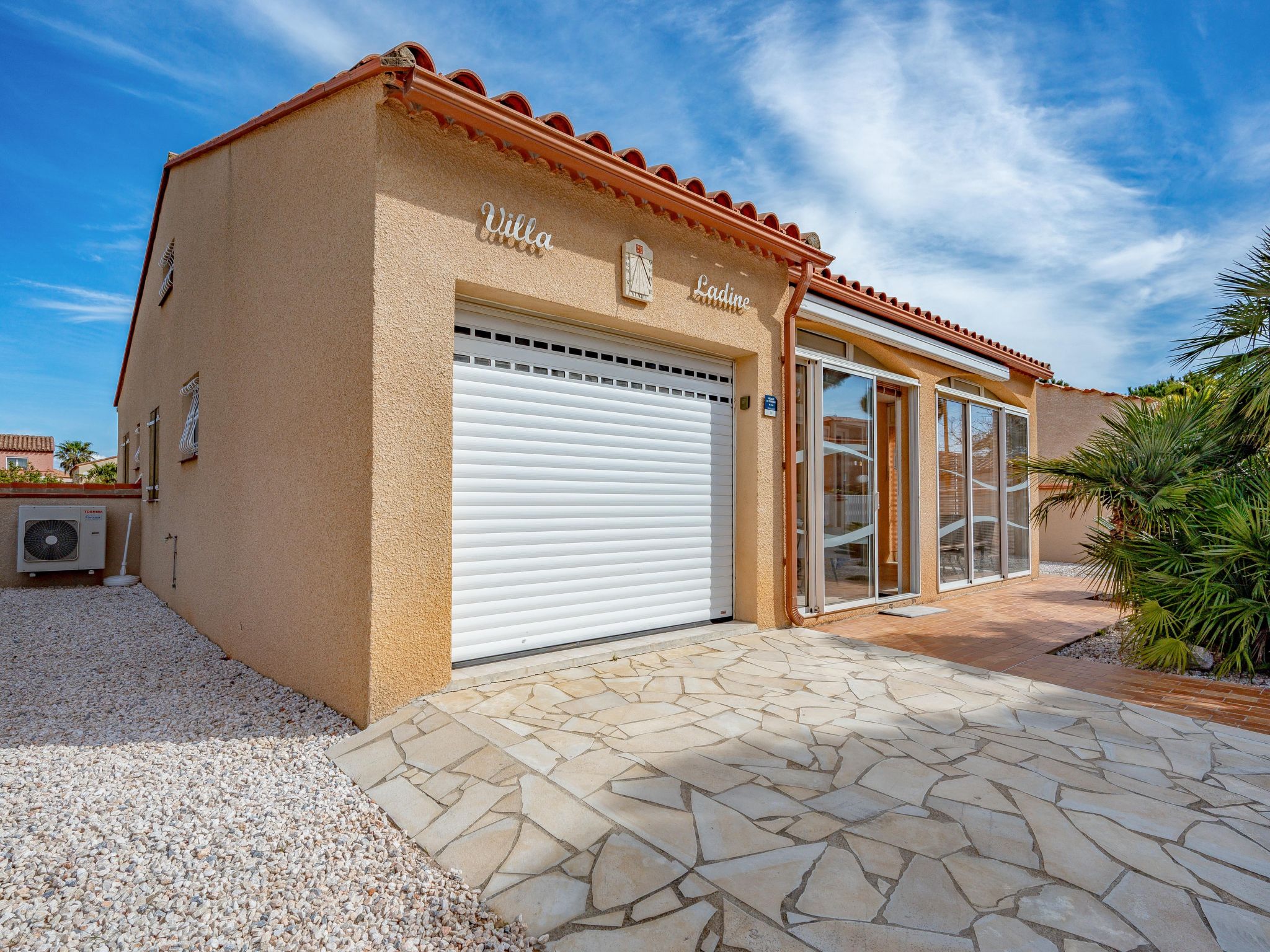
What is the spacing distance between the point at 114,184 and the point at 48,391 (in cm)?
4090

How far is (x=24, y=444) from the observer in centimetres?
4044

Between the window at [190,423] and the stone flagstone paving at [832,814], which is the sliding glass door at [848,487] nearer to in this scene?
the stone flagstone paving at [832,814]

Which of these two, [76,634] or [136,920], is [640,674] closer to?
[136,920]

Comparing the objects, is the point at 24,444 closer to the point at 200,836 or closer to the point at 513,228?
the point at 513,228

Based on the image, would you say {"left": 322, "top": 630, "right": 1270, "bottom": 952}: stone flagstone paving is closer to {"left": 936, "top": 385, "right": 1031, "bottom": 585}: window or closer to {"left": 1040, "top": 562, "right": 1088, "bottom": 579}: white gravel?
{"left": 936, "top": 385, "right": 1031, "bottom": 585}: window

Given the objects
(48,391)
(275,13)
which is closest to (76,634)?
(275,13)

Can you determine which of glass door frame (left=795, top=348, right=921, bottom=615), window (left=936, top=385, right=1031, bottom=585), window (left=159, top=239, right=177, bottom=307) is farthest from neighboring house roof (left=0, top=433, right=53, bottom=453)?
window (left=936, top=385, right=1031, bottom=585)

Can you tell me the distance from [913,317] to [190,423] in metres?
10.0

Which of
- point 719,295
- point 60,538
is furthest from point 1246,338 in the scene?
point 60,538

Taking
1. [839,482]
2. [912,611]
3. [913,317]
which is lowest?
[912,611]

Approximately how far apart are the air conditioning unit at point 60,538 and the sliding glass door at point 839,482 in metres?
12.3

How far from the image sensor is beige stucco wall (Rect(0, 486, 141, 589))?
10.7 metres

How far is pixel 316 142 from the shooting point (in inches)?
194

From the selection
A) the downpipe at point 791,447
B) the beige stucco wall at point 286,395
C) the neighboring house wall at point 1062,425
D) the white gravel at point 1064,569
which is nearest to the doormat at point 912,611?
the downpipe at point 791,447
